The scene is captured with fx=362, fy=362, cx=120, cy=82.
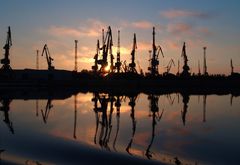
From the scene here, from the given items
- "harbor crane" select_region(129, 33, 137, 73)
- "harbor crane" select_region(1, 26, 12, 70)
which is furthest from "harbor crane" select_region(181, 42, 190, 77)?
"harbor crane" select_region(1, 26, 12, 70)

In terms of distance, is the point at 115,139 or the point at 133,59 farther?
the point at 133,59

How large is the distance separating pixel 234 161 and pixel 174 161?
1.72 metres

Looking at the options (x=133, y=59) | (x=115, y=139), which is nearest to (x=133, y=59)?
(x=133, y=59)

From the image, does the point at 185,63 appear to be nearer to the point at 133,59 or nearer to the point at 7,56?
the point at 133,59

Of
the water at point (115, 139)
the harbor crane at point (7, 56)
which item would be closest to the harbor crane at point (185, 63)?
the harbor crane at point (7, 56)

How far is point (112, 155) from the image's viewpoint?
10852mm

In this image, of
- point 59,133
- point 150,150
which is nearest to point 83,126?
point 59,133

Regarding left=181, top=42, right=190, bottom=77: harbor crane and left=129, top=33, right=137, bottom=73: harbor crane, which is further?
left=181, top=42, right=190, bottom=77: harbor crane

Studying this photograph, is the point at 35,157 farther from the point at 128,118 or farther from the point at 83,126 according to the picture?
the point at 128,118

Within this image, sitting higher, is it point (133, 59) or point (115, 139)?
point (133, 59)

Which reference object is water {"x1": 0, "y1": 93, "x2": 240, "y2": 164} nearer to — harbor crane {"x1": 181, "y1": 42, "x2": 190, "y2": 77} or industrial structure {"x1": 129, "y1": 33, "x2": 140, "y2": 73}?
industrial structure {"x1": 129, "y1": 33, "x2": 140, "y2": 73}

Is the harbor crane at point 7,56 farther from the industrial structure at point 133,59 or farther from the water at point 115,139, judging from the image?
the water at point 115,139

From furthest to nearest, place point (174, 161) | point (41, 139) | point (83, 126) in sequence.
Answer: point (83, 126), point (41, 139), point (174, 161)

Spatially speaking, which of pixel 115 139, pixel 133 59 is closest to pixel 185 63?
pixel 133 59
